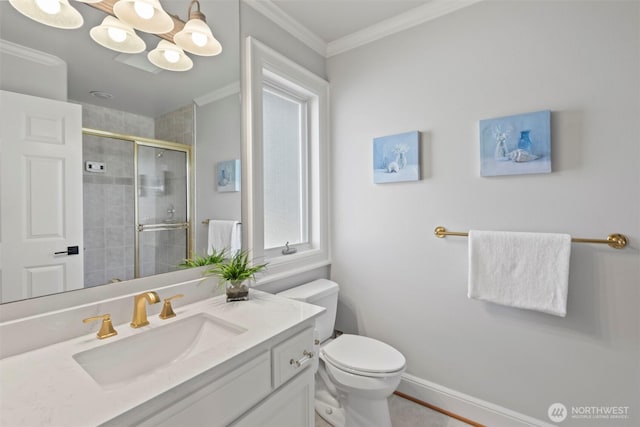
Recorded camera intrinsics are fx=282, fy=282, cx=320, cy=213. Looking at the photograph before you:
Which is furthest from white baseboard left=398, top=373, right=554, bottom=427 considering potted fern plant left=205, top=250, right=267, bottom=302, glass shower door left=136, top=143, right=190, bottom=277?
glass shower door left=136, top=143, right=190, bottom=277

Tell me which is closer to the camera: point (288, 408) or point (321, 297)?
point (288, 408)

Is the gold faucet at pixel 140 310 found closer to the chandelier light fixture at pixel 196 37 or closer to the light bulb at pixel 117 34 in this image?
the light bulb at pixel 117 34

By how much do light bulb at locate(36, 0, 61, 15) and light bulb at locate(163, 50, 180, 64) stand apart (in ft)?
1.17

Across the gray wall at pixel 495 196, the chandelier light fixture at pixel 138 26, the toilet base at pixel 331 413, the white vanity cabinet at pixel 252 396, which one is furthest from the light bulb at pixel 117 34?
the toilet base at pixel 331 413

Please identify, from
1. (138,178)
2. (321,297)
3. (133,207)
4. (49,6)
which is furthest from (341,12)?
(321,297)

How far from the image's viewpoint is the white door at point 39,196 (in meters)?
0.87

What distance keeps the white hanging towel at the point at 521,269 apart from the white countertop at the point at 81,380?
998 millimetres

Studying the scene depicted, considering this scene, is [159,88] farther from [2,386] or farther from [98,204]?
[2,386]

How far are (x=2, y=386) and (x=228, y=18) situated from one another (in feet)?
5.50

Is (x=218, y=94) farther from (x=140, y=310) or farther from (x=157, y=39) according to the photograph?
(x=140, y=310)

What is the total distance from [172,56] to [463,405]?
2373 mm

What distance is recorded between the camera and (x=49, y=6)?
95 centimetres

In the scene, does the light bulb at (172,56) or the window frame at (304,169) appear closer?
the light bulb at (172,56)

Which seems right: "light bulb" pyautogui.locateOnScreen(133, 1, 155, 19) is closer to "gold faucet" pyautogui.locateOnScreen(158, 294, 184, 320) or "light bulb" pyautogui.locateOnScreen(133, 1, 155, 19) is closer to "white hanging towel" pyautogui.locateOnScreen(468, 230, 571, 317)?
→ "gold faucet" pyautogui.locateOnScreen(158, 294, 184, 320)
